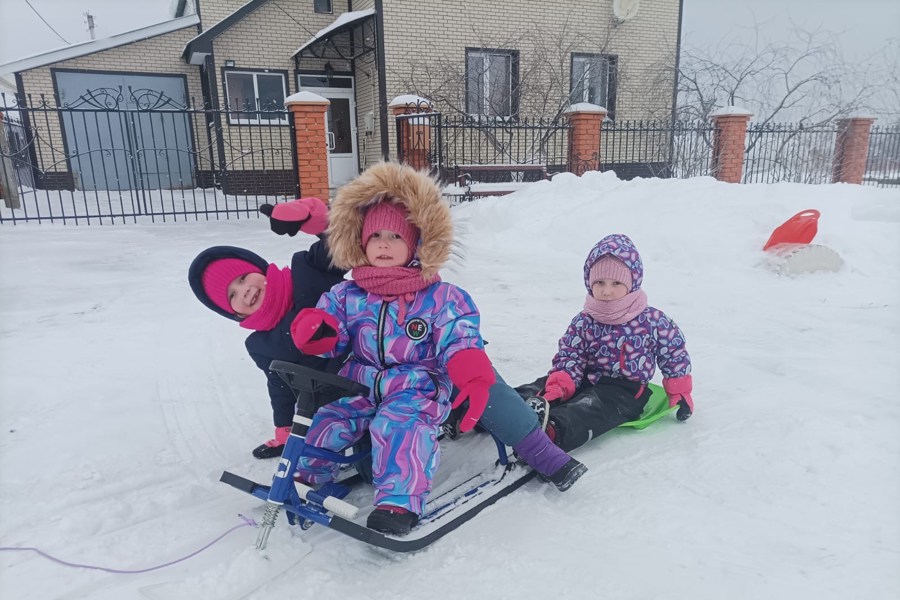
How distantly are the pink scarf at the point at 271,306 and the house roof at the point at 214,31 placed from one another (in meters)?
12.9

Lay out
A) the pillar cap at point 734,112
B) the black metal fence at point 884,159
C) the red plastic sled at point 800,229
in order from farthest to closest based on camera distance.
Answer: the black metal fence at point 884,159 → the pillar cap at point 734,112 → the red plastic sled at point 800,229

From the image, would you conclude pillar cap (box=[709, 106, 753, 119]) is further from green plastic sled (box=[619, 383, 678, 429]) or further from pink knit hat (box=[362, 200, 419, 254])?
pink knit hat (box=[362, 200, 419, 254])

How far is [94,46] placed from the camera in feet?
44.1

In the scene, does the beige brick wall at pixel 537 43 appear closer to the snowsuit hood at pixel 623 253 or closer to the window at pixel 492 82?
the window at pixel 492 82

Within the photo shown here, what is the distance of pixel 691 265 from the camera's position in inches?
218

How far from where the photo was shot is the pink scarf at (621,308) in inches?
105

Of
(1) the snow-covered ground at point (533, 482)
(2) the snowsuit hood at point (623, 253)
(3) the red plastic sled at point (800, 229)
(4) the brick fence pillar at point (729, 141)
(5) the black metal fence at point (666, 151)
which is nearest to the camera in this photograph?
(1) the snow-covered ground at point (533, 482)

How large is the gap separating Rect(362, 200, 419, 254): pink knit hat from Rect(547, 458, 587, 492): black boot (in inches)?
39.7

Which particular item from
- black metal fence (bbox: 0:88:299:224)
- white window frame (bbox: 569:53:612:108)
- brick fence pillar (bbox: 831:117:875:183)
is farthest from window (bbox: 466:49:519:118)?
brick fence pillar (bbox: 831:117:875:183)

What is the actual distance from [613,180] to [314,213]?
6749 mm

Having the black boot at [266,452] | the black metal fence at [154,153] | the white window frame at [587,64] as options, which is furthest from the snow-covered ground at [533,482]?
the white window frame at [587,64]

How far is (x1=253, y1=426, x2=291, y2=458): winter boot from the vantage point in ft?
8.20

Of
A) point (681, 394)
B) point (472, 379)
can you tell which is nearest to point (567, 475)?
point (472, 379)

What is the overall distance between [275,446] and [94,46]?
14.8 meters
